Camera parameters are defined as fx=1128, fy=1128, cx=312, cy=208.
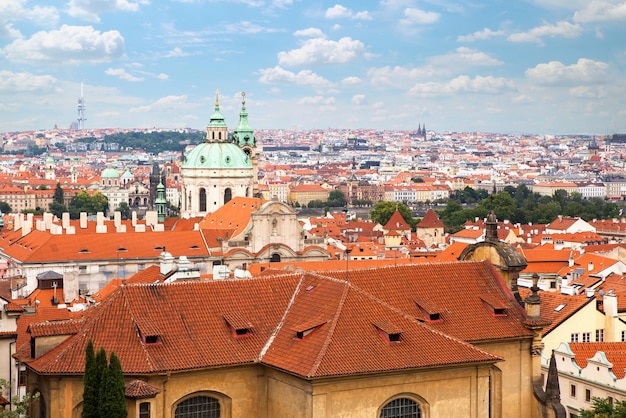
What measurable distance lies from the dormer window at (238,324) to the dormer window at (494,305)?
708 centimetres

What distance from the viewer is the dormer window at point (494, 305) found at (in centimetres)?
3077

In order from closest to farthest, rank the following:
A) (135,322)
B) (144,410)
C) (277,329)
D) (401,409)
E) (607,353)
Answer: (144,410)
(135,322)
(401,409)
(277,329)
(607,353)

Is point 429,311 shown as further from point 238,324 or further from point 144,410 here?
point 144,410

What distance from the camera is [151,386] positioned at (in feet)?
84.0

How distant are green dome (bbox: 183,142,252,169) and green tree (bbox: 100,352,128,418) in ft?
270

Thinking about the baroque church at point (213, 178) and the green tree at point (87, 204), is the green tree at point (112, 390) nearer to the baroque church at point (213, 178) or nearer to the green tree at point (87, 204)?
the baroque church at point (213, 178)

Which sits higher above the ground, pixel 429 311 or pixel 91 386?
pixel 429 311

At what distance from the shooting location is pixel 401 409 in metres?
27.3

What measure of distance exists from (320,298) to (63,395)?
21.8ft

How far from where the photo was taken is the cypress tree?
2448 cm

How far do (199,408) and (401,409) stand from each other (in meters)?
4.87

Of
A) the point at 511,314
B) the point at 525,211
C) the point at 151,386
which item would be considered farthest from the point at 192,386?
the point at 525,211

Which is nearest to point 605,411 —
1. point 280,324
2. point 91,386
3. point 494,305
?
point 494,305

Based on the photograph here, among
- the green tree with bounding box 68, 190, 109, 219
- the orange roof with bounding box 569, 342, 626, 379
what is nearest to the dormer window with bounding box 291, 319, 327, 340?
the orange roof with bounding box 569, 342, 626, 379
